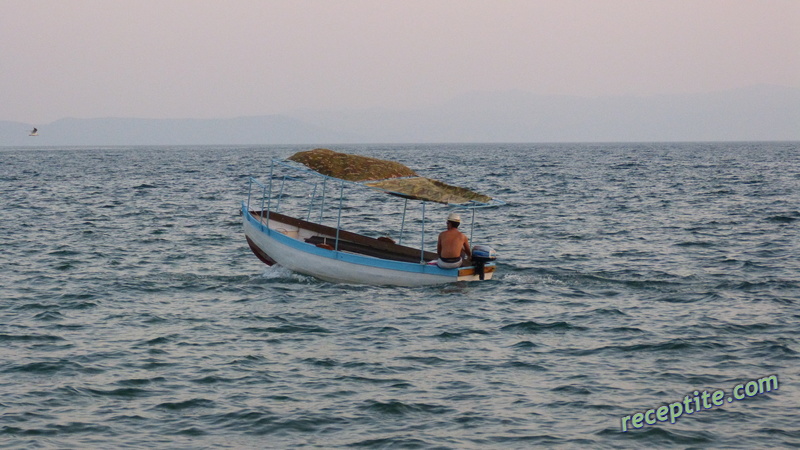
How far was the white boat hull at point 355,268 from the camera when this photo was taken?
22.1 m

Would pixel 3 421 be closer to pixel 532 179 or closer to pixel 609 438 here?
pixel 609 438

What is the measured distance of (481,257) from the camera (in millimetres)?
22203

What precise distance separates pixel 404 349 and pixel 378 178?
7658mm

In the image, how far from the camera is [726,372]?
14242mm

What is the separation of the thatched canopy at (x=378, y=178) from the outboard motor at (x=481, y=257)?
53.2 inches

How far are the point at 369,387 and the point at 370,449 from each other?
2557mm

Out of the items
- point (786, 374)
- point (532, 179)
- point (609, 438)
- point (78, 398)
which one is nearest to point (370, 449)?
point (609, 438)

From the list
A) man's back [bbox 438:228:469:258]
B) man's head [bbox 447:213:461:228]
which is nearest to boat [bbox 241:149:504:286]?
man's head [bbox 447:213:461:228]

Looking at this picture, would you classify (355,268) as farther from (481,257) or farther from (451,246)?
(481,257)

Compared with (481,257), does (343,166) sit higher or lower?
higher

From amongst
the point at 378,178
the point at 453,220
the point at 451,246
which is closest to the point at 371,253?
the point at 378,178

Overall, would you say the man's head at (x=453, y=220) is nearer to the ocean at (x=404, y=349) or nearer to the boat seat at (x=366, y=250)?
the ocean at (x=404, y=349)

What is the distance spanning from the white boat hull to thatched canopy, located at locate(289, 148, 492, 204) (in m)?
1.92

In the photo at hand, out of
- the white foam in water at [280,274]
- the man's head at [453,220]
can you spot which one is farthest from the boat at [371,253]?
the man's head at [453,220]
